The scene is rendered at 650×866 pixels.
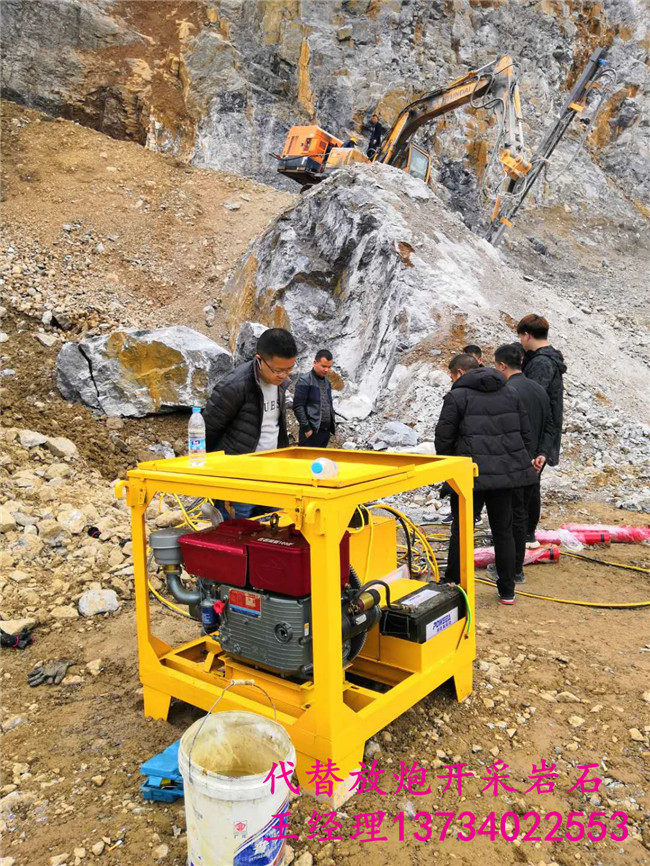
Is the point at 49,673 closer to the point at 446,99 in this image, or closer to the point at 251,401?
the point at 251,401

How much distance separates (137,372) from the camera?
8.19m

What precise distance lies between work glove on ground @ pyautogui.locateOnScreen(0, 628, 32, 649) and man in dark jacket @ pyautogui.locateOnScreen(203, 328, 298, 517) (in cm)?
147

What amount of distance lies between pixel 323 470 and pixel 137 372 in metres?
6.65

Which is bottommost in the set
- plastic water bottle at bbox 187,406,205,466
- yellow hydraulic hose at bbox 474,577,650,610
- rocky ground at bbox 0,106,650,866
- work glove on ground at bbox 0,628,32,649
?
yellow hydraulic hose at bbox 474,577,650,610

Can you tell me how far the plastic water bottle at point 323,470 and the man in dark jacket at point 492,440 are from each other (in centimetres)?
172

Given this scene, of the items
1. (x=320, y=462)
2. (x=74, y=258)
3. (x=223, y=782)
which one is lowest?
(x=223, y=782)

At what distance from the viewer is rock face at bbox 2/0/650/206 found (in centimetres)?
2152

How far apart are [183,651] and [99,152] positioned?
18.3m

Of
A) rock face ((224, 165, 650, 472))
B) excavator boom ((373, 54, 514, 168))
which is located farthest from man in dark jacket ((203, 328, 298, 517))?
excavator boom ((373, 54, 514, 168))

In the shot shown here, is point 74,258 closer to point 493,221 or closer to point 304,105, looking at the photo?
point 493,221

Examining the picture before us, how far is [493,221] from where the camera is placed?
48.5 ft

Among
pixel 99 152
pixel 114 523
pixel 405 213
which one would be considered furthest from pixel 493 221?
pixel 114 523

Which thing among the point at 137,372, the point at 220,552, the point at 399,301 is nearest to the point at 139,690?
the point at 220,552

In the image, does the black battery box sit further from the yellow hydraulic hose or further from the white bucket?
the yellow hydraulic hose
